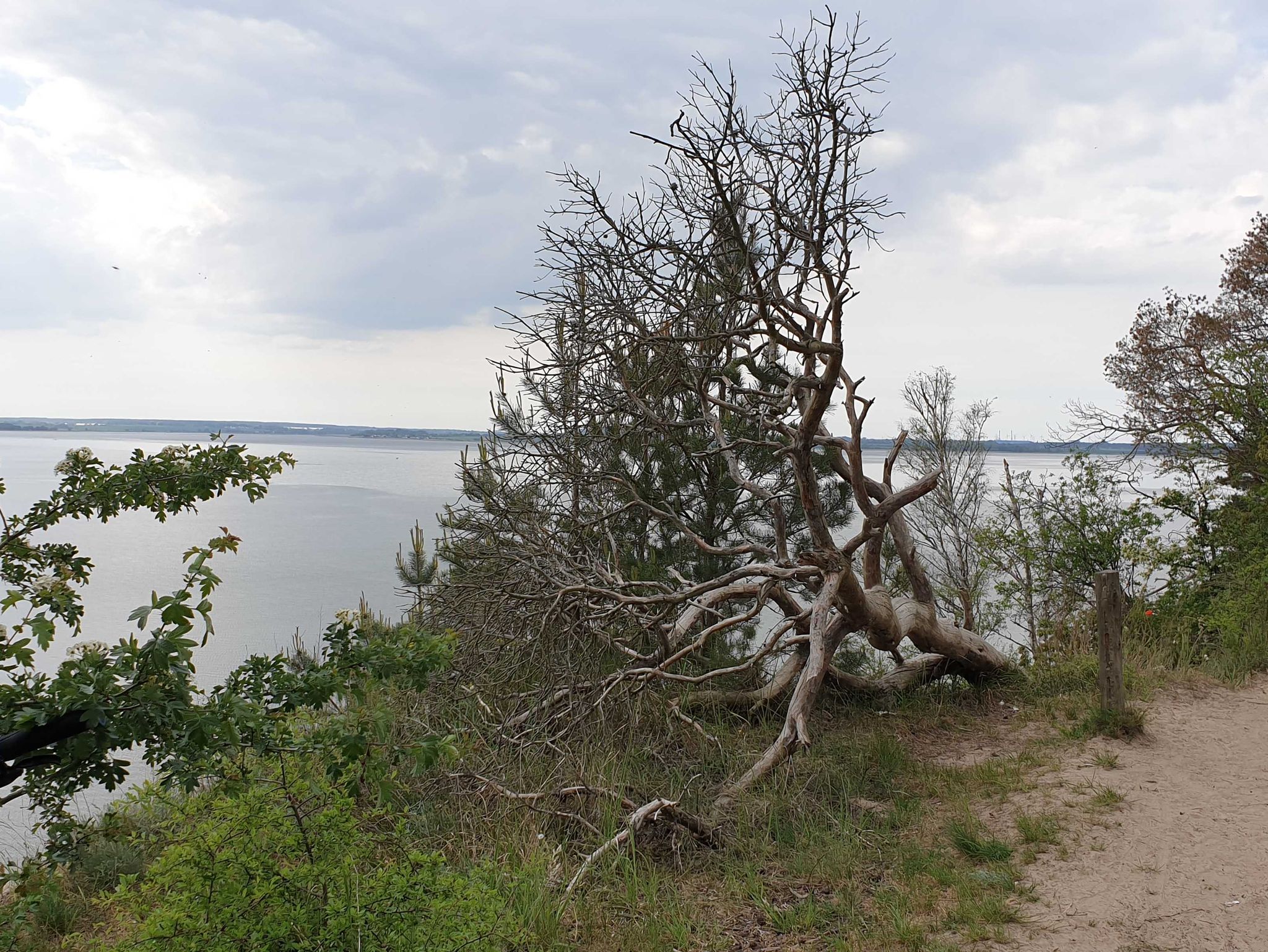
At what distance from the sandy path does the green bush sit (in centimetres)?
283

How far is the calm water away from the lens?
53.4 ft

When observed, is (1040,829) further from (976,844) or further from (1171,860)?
(1171,860)

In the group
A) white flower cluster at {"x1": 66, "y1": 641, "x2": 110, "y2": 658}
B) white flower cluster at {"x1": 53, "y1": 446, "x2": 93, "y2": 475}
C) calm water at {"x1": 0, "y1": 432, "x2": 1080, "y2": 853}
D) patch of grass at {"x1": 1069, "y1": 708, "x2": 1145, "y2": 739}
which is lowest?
calm water at {"x1": 0, "y1": 432, "x2": 1080, "y2": 853}

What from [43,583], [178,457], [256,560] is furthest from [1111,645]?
[256,560]

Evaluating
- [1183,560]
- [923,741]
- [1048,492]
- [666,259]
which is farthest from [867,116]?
[1048,492]

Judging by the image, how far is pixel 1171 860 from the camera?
185 inches

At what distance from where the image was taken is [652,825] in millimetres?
4941

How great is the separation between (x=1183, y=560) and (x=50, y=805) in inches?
457

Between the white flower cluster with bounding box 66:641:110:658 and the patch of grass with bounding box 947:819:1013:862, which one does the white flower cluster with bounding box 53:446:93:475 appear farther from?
the patch of grass with bounding box 947:819:1013:862

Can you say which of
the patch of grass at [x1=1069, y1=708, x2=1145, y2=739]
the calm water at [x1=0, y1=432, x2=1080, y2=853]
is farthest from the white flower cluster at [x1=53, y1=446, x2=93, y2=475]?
the patch of grass at [x1=1069, y1=708, x2=1145, y2=739]

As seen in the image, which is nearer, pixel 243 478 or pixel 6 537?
pixel 6 537

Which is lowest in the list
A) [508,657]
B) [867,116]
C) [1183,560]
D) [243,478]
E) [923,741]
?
[923,741]

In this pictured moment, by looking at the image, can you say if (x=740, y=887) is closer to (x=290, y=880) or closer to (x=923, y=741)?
(x=290, y=880)

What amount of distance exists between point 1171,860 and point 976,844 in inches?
40.0
